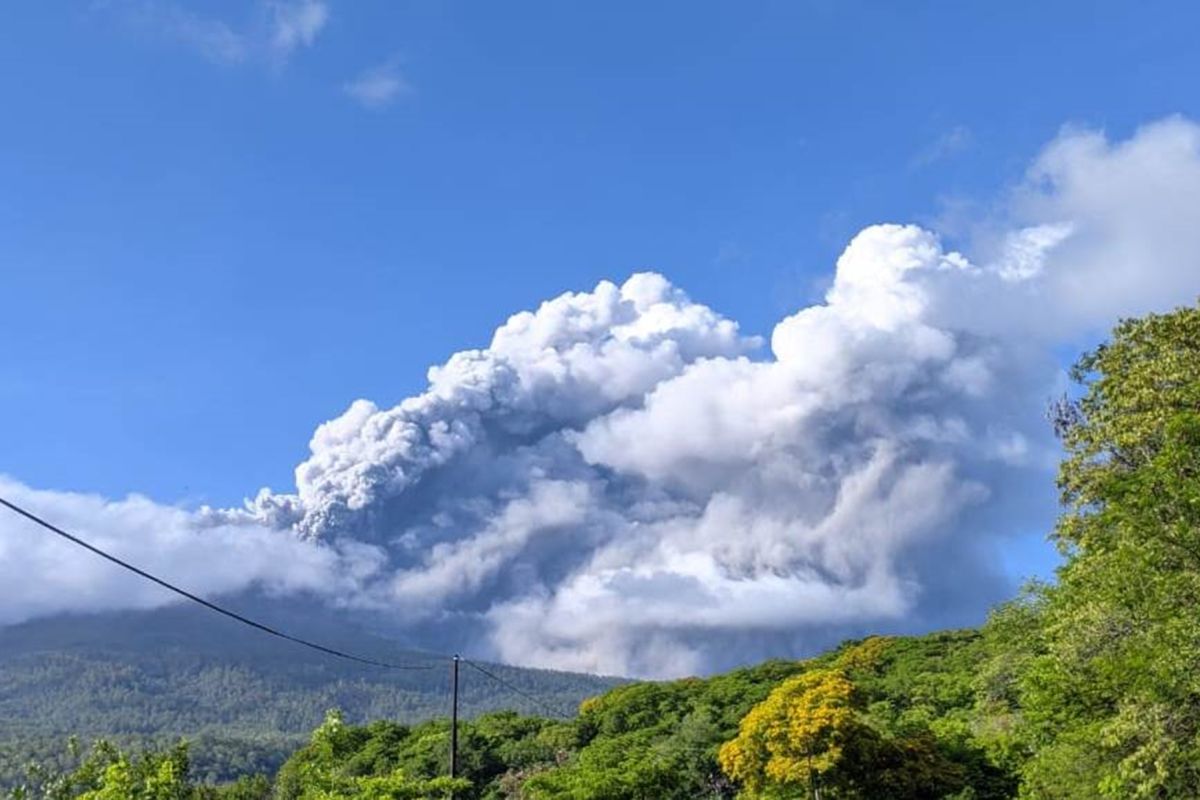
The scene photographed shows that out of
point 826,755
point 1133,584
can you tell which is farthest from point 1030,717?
point 1133,584

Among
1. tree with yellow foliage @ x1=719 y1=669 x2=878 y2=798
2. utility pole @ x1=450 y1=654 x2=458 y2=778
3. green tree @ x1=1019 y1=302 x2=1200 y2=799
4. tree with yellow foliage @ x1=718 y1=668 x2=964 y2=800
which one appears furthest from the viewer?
tree with yellow foliage @ x1=718 y1=668 x2=964 y2=800

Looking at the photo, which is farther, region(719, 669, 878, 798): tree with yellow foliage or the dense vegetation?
region(719, 669, 878, 798): tree with yellow foliage

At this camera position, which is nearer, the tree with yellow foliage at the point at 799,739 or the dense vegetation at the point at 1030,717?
the dense vegetation at the point at 1030,717

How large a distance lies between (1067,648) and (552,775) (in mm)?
22945

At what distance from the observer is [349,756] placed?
79.3 meters

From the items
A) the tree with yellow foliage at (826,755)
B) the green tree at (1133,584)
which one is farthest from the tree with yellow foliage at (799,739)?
the green tree at (1133,584)

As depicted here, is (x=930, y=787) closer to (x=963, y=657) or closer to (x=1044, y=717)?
(x=1044, y=717)

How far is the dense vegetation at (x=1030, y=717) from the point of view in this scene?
22406mm

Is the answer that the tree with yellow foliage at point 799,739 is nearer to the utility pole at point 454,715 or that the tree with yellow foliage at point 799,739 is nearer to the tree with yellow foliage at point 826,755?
the tree with yellow foliage at point 826,755

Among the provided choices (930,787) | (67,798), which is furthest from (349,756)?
(67,798)

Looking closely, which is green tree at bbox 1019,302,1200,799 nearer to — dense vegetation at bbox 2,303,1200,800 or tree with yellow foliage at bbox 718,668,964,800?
dense vegetation at bbox 2,303,1200,800

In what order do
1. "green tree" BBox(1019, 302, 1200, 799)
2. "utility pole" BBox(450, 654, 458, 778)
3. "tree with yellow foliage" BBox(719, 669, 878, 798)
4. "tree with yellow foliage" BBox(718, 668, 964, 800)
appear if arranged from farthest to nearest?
"tree with yellow foliage" BBox(718, 668, 964, 800) < "tree with yellow foliage" BBox(719, 669, 878, 798) < "utility pole" BBox(450, 654, 458, 778) < "green tree" BBox(1019, 302, 1200, 799)

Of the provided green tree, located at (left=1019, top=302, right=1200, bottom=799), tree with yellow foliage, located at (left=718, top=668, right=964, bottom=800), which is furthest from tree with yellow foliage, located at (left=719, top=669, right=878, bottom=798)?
green tree, located at (left=1019, top=302, right=1200, bottom=799)

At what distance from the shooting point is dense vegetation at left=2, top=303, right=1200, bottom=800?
73.5 ft
